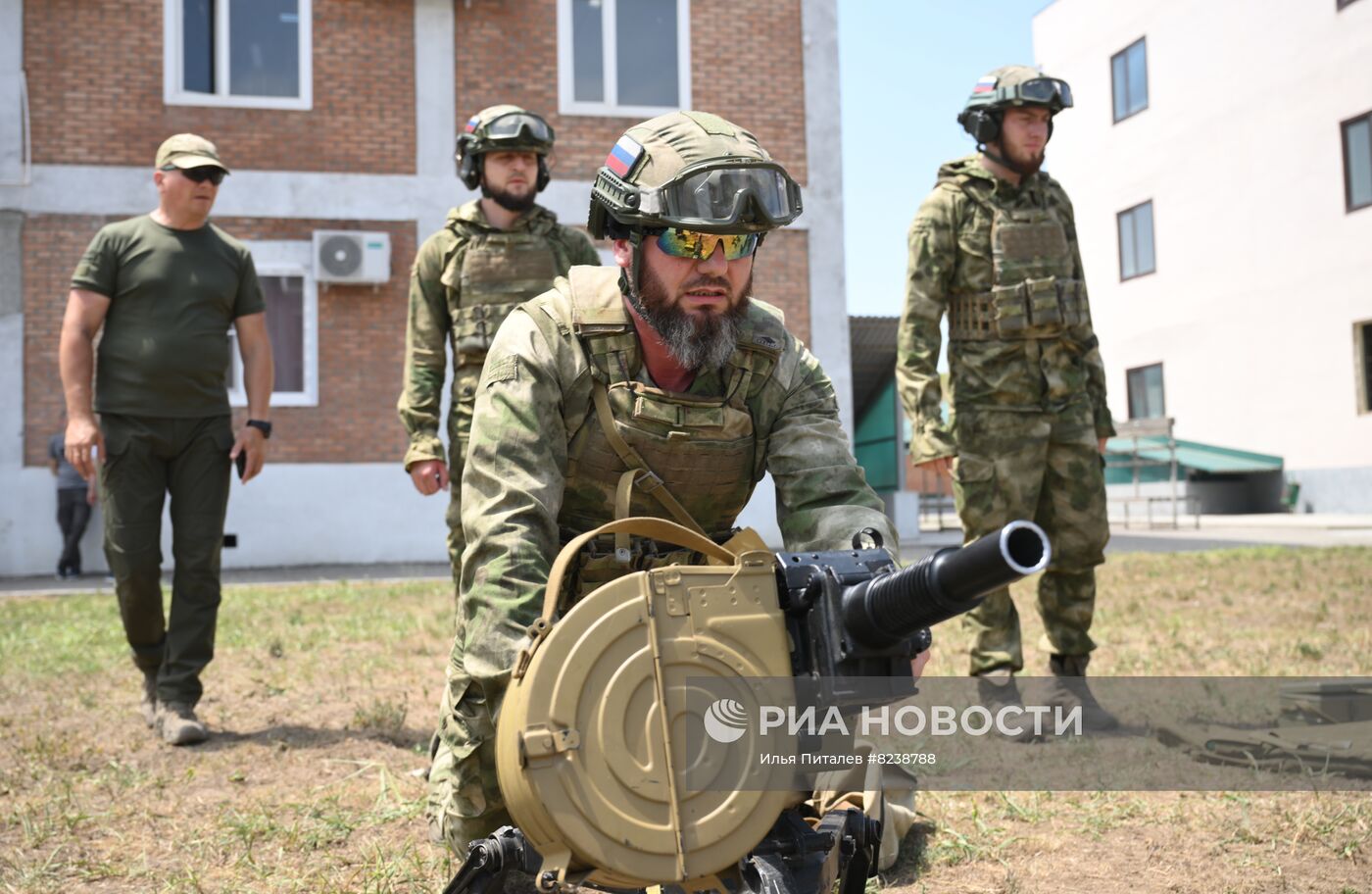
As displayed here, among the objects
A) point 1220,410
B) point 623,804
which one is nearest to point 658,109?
point 623,804

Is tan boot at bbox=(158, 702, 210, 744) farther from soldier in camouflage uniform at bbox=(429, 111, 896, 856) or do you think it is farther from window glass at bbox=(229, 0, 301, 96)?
window glass at bbox=(229, 0, 301, 96)

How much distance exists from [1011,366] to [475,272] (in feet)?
7.60

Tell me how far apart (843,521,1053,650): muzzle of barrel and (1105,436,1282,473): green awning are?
22193 mm

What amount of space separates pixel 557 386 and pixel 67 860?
2114 mm

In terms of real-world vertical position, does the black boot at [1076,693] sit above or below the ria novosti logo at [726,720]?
below

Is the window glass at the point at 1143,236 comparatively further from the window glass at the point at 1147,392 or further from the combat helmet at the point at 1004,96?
the combat helmet at the point at 1004,96

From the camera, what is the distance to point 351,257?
45.6 ft

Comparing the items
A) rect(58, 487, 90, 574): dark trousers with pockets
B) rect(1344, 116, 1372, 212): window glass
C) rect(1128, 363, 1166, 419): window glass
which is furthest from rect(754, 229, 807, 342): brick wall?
rect(1128, 363, 1166, 419): window glass

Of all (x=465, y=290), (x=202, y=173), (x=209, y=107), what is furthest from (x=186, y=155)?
(x=209, y=107)

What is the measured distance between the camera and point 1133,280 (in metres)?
28.8

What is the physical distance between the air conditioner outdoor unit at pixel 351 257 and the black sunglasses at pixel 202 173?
344 inches

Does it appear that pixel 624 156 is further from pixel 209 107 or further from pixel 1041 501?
pixel 209 107

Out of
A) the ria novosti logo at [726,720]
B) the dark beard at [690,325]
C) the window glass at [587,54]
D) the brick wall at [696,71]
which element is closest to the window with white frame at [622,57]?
the window glass at [587,54]

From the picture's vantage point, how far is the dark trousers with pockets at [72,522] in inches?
516
